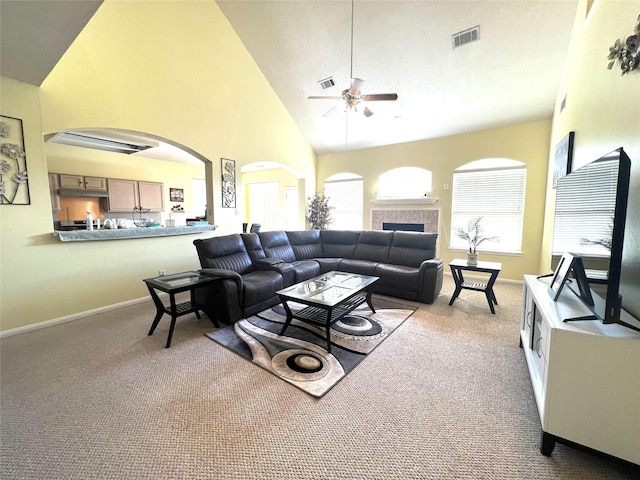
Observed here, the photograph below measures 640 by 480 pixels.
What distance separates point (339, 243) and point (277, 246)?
4.26 feet

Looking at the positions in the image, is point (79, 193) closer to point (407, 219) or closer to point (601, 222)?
point (407, 219)

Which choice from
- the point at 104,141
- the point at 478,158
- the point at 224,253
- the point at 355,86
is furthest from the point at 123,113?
the point at 478,158

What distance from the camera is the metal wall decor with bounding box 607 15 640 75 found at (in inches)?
58.7

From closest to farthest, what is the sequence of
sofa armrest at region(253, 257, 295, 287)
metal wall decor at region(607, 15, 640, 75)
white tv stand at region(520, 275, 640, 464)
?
white tv stand at region(520, 275, 640, 464), metal wall decor at region(607, 15, 640, 75), sofa armrest at region(253, 257, 295, 287)

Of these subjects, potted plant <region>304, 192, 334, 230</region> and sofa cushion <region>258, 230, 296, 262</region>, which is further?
potted plant <region>304, 192, 334, 230</region>

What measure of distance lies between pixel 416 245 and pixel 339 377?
290 centimetres

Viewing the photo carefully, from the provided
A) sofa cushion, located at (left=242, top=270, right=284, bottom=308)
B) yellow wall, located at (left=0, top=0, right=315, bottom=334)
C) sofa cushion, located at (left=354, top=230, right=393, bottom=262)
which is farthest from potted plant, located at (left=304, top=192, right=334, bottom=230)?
sofa cushion, located at (left=242, top=270, right=284, bottom=308)

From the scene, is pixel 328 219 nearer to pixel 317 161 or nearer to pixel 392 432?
pixel 317 161

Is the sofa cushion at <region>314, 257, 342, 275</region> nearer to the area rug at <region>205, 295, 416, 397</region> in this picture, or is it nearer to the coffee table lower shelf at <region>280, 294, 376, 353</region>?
the area rug at <region>205, 295, 416, 397</region>

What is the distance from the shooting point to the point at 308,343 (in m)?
2.59

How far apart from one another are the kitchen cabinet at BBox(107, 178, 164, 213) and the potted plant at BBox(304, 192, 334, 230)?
156 inches

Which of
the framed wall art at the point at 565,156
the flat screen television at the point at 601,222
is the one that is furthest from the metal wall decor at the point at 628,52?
the framed wall art at the point at 565,156

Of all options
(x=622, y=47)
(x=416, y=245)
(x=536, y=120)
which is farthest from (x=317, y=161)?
(x=622, y=47)

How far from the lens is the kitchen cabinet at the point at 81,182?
17.6 feet
